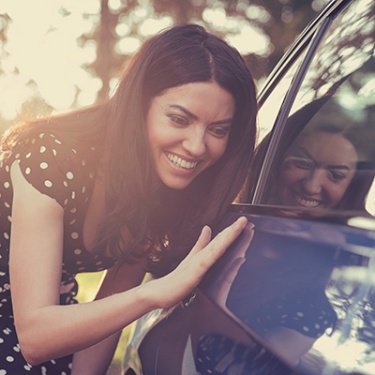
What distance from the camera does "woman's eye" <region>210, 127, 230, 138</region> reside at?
7.27ft

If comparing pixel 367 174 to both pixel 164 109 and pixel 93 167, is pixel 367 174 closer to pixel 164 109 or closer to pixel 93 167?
pixel 164 109

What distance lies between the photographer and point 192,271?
1.73 metres

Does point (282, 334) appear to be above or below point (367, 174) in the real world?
below

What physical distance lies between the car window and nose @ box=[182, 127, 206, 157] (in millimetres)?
267

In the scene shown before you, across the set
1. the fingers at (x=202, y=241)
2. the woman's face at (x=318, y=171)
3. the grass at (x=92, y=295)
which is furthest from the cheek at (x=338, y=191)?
the grass at (x=92, y=295)

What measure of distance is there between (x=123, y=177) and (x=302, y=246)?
1.04m

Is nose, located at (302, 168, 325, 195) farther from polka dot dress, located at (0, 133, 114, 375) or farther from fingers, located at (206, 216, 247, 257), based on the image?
polka dot dress, located at (0, 133, 114, 375)

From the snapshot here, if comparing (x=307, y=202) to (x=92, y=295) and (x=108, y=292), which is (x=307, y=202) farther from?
(x=92, y=295)

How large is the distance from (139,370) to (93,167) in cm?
68

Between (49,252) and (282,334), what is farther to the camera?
(49,252)

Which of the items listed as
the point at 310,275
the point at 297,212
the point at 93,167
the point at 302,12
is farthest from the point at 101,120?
the point at 302,12

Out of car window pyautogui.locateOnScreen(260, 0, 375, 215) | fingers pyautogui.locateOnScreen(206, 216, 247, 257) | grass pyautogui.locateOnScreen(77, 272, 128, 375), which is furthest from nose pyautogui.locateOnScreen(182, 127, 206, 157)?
grass pyautogui.locateOnScreen(77, 272, 128, 375)

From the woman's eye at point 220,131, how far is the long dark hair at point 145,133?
86mm

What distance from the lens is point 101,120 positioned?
2309mm
